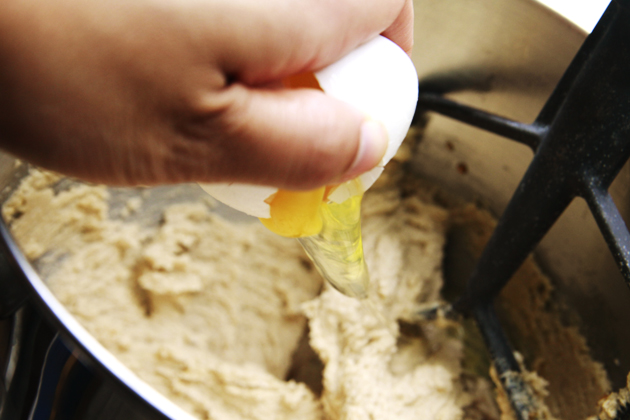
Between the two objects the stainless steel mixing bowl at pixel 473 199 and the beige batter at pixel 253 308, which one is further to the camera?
the beige batter at pixel 253 308

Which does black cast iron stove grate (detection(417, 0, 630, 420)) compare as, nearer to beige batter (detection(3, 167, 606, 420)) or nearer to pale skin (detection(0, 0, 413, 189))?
beige batter (detection(3, 167, 606, 420))

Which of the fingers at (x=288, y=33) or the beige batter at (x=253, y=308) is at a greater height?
the fingers at (x=288, y=33)

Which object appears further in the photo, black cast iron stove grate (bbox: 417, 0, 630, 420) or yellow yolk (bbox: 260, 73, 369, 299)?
black cast iron stove grate (bbox: 417, 0, 630, 420)

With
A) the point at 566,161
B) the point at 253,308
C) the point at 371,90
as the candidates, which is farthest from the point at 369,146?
the point at 253,308

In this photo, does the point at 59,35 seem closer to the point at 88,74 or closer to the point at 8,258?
the point at 88,74

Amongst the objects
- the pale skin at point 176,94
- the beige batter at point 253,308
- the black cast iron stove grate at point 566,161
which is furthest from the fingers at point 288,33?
the beige batter at point 253,308

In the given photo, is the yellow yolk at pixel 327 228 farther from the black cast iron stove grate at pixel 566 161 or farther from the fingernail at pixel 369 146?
the black cast iron stove grate at pixel 566 161

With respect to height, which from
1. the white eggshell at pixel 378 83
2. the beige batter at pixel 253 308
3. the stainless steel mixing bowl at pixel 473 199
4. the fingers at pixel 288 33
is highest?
the fingers at pixel 288 33

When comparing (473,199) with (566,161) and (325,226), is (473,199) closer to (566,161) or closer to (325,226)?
(566,161)

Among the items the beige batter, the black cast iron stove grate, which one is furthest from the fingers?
the beige batter
